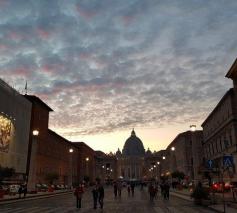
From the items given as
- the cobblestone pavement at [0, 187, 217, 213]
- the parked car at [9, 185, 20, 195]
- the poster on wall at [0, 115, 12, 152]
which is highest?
the poster on wall at [0, 115, 12, 152]

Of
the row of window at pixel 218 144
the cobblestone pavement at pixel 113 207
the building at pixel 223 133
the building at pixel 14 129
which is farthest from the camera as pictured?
the row of window at pixel 218 144

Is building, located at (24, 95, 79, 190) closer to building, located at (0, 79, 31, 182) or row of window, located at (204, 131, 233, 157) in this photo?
building, located at (0, 79, 31, 182)

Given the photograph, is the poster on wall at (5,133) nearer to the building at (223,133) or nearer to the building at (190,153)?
the building at (223,133)

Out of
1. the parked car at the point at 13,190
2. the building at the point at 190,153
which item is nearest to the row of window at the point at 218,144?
the building at the point at 190,153

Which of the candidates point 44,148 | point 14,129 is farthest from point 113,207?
point 44,148

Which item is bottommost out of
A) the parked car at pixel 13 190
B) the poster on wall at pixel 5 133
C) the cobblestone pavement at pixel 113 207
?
the cobblestone pavement at pixel 113 207

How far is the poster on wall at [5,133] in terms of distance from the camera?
5894 centimetres

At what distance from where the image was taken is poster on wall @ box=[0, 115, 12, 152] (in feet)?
193

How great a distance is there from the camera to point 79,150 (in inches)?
5768

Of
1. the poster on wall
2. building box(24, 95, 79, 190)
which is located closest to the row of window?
building box(24, 95, 79, 190)

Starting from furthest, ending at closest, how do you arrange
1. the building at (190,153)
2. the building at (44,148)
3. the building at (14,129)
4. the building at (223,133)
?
the building at (190,153)
the building at (44,148)
the building at (223,133)
the building at (14,129)

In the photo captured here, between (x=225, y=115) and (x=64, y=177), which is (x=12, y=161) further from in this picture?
(x=64, y=177)

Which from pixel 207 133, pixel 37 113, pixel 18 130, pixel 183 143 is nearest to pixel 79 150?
pixel 183 143

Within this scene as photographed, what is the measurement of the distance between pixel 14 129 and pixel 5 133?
5.76 m
